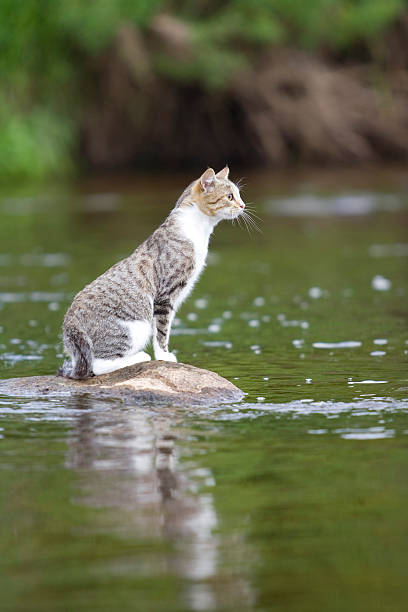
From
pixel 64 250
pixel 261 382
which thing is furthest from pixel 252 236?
pixel 261 382

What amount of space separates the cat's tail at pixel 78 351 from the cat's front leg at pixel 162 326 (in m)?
0.59

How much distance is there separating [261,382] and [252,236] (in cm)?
1461

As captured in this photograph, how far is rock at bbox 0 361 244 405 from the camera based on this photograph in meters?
9.26

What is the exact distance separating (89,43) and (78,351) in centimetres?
3174

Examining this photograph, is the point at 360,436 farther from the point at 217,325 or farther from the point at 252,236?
the point at 252,236

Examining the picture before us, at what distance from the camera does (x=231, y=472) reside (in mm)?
7242

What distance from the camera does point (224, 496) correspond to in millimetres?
6691

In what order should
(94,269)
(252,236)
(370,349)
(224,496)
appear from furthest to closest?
(252,236) → (94,269) → (370,349) → (224,496)

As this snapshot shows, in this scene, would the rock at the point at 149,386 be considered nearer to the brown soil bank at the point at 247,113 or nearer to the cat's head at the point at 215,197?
the cat's head at the point at 215,197

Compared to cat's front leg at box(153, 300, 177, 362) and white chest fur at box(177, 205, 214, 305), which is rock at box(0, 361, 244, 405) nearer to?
cat's front leg at box(153, 300, 177, 362)

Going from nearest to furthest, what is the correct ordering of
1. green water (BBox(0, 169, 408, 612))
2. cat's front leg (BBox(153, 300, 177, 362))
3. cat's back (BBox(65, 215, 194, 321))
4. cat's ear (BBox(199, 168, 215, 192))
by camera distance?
green water (BBox(0, 169, 408, 612)) < cat's back (BBox(65, 215, 194, 321)) < cat's front leg (BBox(153, 300, 177, 362)) < cat's ear (BBox(199, 168, 215, 192))

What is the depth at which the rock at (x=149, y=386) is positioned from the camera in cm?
926

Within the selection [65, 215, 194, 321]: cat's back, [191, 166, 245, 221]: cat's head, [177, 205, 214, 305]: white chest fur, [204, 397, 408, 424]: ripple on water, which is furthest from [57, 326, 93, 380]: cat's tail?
[191, 166, 245, 221]: cat's head

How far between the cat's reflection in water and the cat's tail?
533mm
